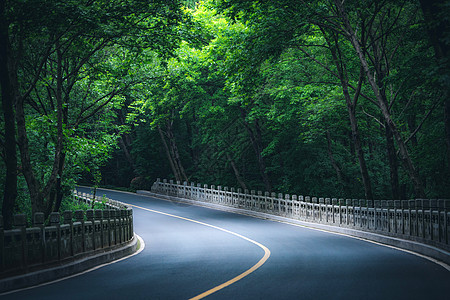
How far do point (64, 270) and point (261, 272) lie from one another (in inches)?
174

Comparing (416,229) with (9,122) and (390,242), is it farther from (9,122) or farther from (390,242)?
(9,122)

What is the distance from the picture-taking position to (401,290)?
8516mm

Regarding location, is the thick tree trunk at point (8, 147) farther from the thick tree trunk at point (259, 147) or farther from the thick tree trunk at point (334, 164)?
the thick tree trunk at point (259, 147)

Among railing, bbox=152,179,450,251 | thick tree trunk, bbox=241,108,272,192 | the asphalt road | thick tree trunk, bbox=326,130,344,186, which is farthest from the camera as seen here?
thick tree trunk, bbox=241,108,272,192

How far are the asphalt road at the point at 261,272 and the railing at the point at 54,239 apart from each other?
70cm

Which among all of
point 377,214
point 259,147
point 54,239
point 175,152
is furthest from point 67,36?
point 175,152

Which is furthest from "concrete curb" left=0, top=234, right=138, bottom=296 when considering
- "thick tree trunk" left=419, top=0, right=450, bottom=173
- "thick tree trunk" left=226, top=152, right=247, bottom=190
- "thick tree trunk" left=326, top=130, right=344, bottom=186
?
"thick tree trunk" left=226, top=152, right=247, bottom=190

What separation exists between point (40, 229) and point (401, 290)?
7362 millimetres

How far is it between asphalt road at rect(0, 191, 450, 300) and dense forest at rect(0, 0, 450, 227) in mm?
3696

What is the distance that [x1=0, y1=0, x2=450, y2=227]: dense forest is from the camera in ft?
45.9

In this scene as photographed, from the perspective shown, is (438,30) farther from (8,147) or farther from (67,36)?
(8,147)

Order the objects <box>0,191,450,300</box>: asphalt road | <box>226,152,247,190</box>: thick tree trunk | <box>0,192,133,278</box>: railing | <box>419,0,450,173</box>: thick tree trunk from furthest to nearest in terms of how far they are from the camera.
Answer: <box>226,152,247,190</box>: thick tree trunk, <box>419,0,450,173</box>: thick tree trunk, <box>0,192,133,278</box>: railing, <box>0,191,450,300</box>: asphalt road

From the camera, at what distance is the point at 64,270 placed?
10.8m

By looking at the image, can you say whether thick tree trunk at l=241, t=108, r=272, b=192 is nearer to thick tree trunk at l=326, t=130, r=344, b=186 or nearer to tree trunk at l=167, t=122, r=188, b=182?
thick tree trunk at l=326, t=130, r=344, b=186
